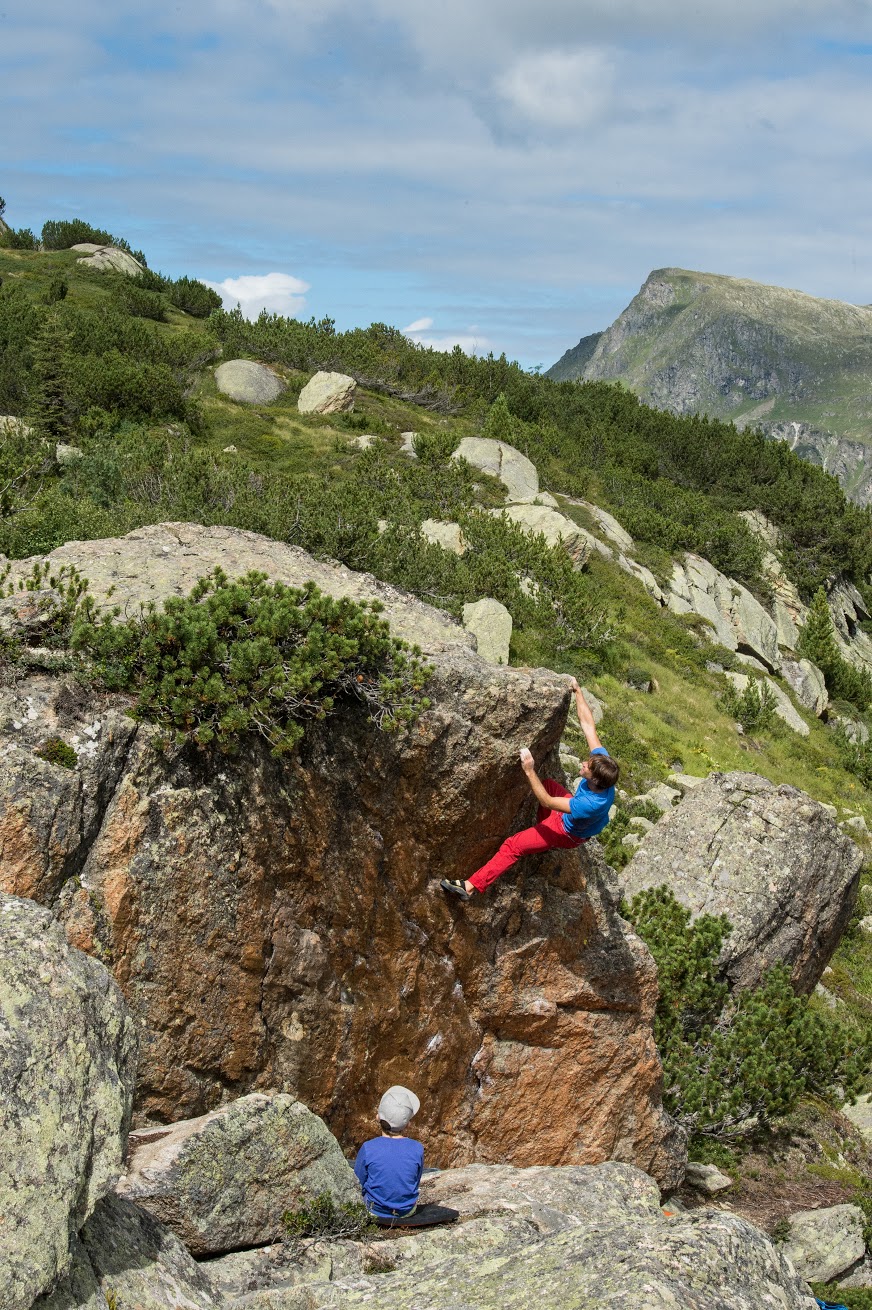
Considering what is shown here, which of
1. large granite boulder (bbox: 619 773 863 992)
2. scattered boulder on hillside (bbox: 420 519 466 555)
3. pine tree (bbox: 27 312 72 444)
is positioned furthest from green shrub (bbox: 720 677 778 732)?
pine tree (bbox: 27 312 72 444)

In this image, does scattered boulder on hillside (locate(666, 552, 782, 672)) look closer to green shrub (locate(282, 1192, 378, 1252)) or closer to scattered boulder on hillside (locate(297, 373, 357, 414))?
scattered boulder on hillside (locate(297, 373, 357, 414))

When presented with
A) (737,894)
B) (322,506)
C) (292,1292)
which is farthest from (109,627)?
(322,506)

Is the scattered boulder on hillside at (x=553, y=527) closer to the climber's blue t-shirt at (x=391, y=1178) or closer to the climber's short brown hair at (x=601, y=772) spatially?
the climber's short brown hair at (x=601, y=772)

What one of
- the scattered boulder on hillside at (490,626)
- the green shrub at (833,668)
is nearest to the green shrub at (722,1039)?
the scattered boulder on hillside at (490,626)

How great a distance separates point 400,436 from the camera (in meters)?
39.8

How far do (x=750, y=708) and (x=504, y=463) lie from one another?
14.6 metres

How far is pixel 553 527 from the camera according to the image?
33.1m

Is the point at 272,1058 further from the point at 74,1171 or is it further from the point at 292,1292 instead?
the point at 74,1171

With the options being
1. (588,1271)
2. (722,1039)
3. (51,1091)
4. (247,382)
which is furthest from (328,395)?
(588,1271)

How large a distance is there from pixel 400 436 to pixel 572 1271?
3663 cm

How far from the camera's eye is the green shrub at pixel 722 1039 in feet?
38.9

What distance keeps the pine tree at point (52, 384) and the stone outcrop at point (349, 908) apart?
874 inches

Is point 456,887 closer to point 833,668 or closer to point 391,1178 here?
point 391,1178

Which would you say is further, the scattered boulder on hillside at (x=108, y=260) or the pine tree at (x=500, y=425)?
the scattered boulder on hillside at (x=108, y=260)
